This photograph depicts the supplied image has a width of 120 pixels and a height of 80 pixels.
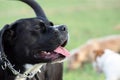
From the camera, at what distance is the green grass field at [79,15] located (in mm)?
19487

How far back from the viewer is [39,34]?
6672mm

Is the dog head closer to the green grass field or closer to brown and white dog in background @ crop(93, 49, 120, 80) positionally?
brown and white dog in background @ crop(93, 49, 120, 80)

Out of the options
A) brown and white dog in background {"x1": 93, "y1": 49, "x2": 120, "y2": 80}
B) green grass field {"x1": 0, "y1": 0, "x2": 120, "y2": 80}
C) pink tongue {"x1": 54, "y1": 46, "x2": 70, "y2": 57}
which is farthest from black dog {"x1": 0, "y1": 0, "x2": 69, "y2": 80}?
green grass field {"x1": 0, "y1": 0, "x2": 120, "y2": 80}

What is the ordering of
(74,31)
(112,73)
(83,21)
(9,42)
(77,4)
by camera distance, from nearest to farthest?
(9,42)
(112,73)
(74,31)
(83,21)
(77,4)

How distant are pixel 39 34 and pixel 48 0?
2236 centimetres

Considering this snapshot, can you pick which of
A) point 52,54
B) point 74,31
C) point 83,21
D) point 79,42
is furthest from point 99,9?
point 52,54

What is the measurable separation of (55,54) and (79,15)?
57.5 feet

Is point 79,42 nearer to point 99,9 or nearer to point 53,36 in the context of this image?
point 99,9

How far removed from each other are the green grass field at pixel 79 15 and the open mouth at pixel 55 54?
9679mm

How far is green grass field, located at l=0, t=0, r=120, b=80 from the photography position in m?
19.5

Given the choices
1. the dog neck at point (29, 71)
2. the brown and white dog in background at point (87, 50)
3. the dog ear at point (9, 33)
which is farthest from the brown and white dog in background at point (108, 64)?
the dog ear at point (9, 33)

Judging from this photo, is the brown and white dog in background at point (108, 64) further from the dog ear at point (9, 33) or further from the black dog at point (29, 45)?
the dog ear at point (9, 33)

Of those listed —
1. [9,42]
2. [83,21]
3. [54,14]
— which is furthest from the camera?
[54,14]

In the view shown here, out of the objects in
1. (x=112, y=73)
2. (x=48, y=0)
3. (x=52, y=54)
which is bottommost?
(x=48, y=0)
